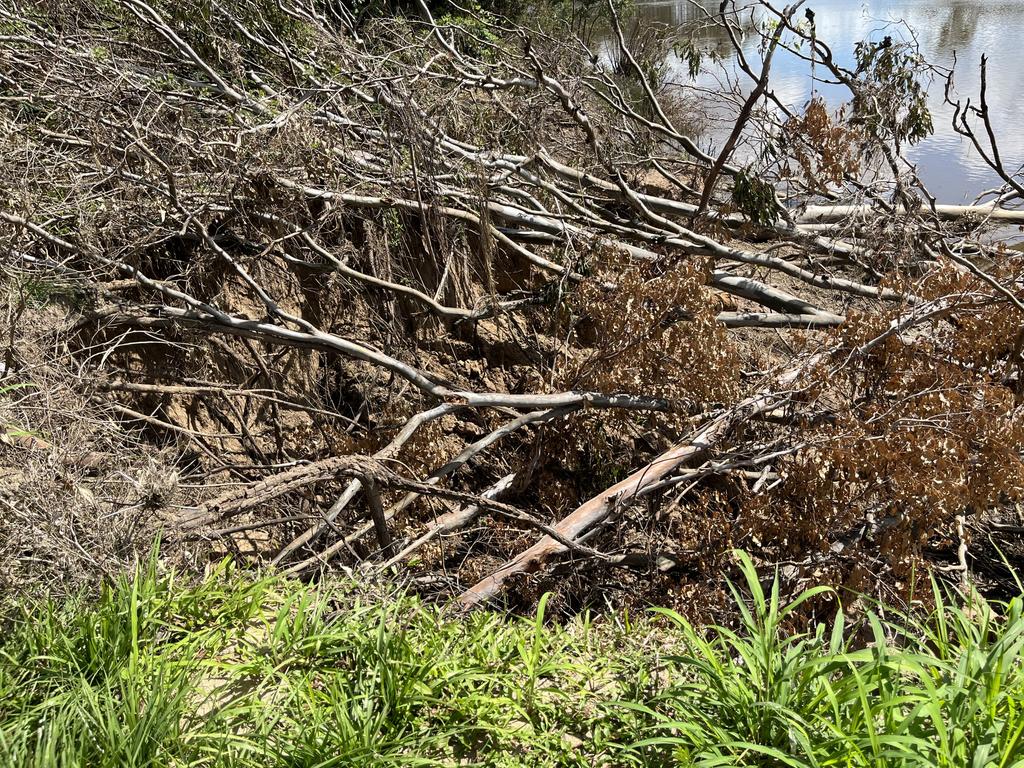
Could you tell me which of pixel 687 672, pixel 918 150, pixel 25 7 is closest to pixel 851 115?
pixel 687 672

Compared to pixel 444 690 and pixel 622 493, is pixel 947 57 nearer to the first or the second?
pixel 622 493

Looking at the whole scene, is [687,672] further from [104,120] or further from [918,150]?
[918,150]

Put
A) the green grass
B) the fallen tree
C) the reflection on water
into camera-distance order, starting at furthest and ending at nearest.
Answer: the reflection on water → the fallen tree → the green grass

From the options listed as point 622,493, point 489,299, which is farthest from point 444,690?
point 489,299

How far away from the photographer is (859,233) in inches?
237

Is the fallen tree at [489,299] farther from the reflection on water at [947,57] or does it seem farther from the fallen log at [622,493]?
the reflection on water at [947,57]

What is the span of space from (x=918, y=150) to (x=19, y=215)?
11778 mm

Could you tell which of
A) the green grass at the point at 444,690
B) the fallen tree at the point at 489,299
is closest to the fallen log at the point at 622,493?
the fallen tree at the point at 489,299

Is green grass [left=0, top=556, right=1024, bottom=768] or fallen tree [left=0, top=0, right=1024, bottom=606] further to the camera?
fallen tree [left=0, top=0, right=1024, bottom=606]

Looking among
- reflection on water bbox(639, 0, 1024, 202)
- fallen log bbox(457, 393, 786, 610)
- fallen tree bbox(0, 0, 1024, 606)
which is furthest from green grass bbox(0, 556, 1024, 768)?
reflection on water bbox(639, 0, 1024, 202)

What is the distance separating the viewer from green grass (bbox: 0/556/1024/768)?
2.44 metres

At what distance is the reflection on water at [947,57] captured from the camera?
11781 millimetres

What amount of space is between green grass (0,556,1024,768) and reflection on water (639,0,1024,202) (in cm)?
817

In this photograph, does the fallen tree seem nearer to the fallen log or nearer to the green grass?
the fallen log
